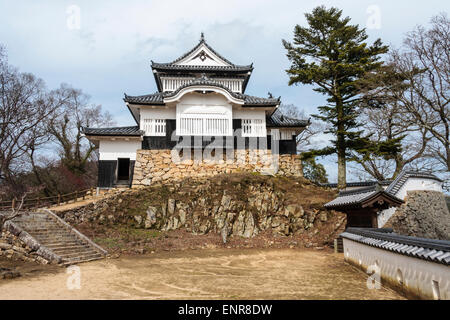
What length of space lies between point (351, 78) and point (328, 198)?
9823 mm

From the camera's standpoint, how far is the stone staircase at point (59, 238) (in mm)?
13098

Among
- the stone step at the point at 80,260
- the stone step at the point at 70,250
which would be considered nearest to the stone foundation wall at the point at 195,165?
the stone step at the point at 70,250

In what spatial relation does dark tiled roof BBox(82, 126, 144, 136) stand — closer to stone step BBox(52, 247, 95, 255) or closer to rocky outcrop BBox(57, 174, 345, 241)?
rocky outcrop BBox(57, 174, 345, 241)

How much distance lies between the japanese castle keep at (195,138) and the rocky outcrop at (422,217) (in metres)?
8.30

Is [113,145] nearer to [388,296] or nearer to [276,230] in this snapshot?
[276,230]

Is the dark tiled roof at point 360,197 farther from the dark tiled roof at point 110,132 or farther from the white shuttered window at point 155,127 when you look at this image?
the dark tiled roof at point 110,132

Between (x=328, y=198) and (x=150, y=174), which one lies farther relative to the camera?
(x=150, y=174)

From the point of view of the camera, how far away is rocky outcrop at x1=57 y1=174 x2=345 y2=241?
17.5 meters

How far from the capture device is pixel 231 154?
881 inches

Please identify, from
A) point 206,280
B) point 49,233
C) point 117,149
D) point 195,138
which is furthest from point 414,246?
point 117,149

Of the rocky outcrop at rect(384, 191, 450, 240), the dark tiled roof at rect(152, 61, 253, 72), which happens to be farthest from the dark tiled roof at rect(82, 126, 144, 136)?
the rocky outcrop at rect(384, 191, 450, 240)

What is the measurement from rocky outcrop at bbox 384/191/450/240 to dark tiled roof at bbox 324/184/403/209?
528 centimetres

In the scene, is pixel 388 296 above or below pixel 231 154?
below
